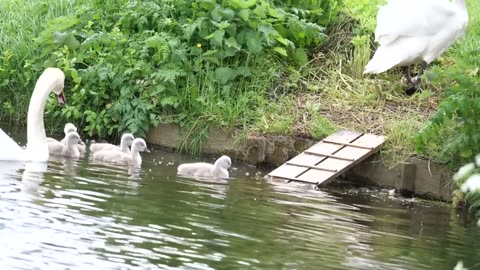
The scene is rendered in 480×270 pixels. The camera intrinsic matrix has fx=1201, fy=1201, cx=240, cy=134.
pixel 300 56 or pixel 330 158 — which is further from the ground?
pixel 300 56

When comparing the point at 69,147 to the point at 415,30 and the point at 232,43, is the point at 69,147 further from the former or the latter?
the point at 415,30

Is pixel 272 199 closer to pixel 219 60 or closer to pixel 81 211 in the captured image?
pixel 81 211

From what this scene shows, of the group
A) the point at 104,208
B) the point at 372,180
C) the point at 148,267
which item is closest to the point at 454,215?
the point at 372,180

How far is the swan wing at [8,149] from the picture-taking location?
1164 cm

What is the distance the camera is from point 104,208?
9344 millimetres

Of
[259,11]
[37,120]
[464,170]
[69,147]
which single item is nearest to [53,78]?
[37,120]

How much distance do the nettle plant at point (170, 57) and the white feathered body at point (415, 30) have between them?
4.56ft

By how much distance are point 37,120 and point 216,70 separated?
3033 millimetres

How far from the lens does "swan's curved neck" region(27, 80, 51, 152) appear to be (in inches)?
478

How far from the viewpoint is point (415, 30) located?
46.0ft

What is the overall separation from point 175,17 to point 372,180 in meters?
3.93

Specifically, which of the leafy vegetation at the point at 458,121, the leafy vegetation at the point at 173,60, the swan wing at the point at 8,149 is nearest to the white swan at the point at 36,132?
the swan wing at the point at 8,149

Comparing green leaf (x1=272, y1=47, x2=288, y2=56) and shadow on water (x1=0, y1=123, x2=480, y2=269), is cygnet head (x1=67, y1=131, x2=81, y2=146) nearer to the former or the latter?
shadow on water (x1=0, y1=123, x2=480, y2=269)

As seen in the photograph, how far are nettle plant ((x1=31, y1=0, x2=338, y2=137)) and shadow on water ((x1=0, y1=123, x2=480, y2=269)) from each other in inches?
87.7
